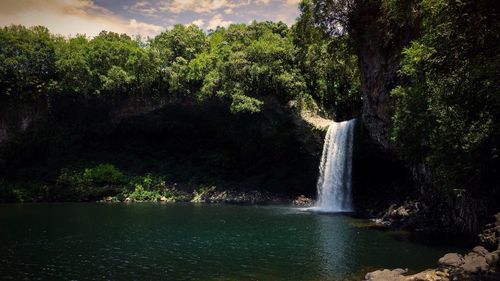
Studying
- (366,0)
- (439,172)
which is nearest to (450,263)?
(439,172)

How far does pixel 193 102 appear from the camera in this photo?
182 ft

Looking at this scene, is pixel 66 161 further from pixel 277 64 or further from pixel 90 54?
pixel 277 64

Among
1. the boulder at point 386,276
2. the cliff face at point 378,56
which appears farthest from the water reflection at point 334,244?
the cliff face at point 378,56

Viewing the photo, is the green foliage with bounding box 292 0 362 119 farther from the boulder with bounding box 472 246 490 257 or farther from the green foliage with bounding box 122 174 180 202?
the boulder with bounding box 472 246 490 257

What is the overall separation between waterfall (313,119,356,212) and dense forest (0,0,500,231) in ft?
6.04

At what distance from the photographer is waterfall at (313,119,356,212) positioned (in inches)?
1646

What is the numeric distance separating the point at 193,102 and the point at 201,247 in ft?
108

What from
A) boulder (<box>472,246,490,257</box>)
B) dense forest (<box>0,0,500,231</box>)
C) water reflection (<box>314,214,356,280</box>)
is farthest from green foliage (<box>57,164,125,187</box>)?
boulder (<box>472,246,490,257</box>)

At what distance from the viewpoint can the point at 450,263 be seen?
60.0 ft

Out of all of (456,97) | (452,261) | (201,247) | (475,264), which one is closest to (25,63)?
(201,247)

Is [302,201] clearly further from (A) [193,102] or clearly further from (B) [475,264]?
(B) [475,264]

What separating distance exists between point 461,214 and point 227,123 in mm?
31906

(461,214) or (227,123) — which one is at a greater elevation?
(227,123)

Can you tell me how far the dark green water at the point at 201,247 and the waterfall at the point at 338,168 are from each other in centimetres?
623
